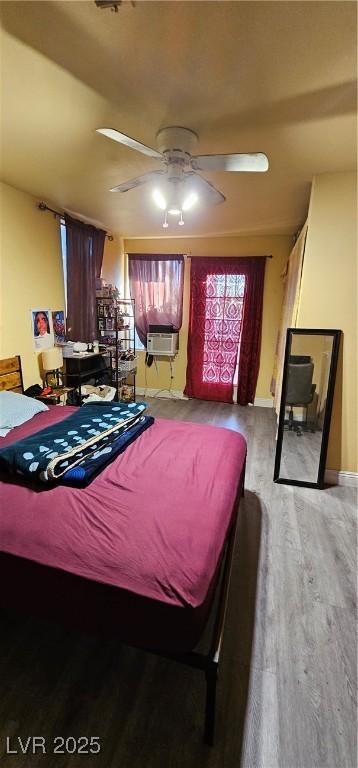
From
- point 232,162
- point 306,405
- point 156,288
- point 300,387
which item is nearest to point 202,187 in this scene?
point 232,162

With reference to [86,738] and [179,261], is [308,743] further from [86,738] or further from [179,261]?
[179,261]

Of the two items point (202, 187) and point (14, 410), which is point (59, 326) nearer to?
point (14, 410)

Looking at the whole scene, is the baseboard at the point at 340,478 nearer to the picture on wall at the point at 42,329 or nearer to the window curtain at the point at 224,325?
the window curtain at the point at 224,325

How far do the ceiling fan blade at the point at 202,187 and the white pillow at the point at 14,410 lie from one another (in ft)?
6.35

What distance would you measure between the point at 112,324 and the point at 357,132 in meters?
3.36

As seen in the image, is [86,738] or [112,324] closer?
[86,738]

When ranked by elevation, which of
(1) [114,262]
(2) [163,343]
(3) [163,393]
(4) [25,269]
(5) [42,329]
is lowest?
(3) [163,393]

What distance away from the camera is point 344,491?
9.19ft

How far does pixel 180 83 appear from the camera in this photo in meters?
1.49

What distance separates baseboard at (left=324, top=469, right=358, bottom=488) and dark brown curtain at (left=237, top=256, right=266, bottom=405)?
222 centimetres

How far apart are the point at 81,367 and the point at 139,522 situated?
300 centimetres

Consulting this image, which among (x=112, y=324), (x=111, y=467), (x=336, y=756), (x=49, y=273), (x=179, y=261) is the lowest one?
(x=336, y=756)

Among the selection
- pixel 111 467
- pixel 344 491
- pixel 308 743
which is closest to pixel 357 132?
pixel 111 467

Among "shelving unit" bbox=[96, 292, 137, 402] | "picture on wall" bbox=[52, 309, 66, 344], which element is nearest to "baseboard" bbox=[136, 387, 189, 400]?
"shelving unit" bbox=[96, 292, 137, 402]
